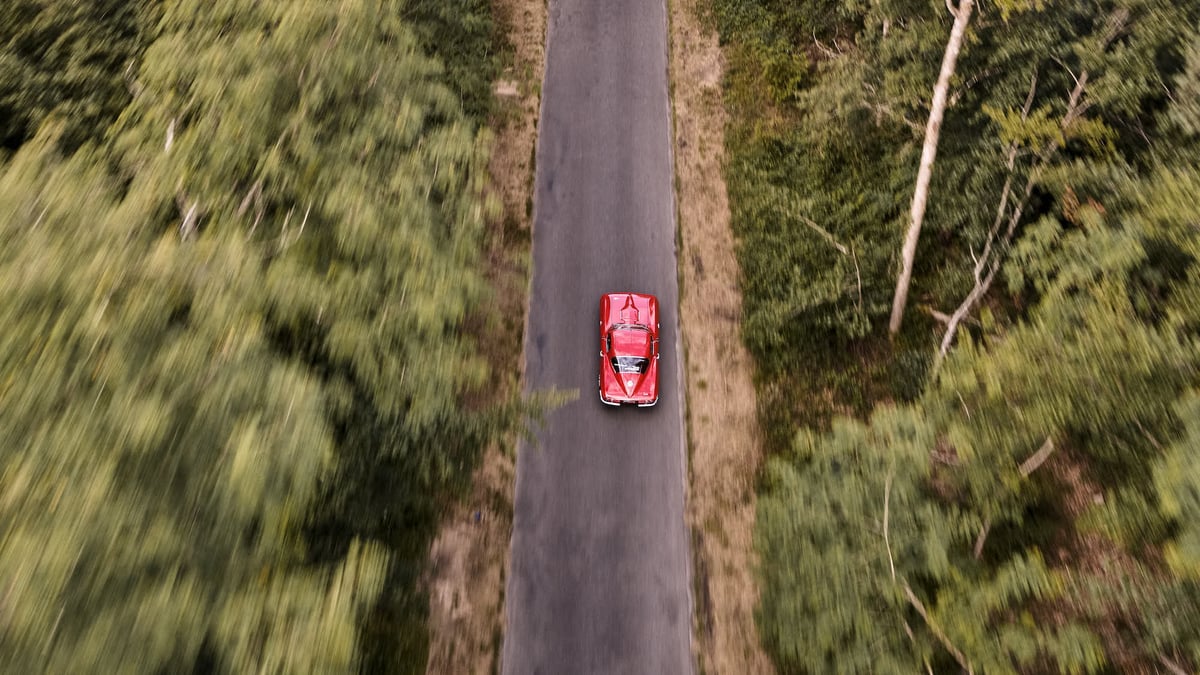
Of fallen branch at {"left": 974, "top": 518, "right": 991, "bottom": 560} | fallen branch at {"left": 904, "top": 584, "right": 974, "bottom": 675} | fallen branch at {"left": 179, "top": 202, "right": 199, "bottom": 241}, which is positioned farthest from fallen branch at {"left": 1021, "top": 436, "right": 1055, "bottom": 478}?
fallen branch at {"left": 179, "top": 202, "right": 199, "bottom": 241}

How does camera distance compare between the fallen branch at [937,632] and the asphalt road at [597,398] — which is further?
the asphalt road at [597,398]

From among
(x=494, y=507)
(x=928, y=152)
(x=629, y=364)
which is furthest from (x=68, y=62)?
(x=928, y=152)

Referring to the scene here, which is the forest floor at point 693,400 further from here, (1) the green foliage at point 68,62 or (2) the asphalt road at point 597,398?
(1) the green foliage at point 68,62

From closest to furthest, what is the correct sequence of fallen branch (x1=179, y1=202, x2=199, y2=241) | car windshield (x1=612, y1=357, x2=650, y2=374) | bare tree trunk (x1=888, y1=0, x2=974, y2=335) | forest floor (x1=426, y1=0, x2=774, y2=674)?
fallen branch (x1=179, y1=202, x2=199, y2=241) < bare tree trunk (x1=888, y1=0, x2=974, y2=335) < forest floor (x1=426, y1=0, x2=774, y2=674) < car windshield (x1=612, y1=357, x2=650, y2=374)

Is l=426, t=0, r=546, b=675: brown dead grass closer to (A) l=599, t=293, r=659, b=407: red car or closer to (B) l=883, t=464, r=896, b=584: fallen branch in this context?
(A) l=599, t=293, r=659, b=407: red car

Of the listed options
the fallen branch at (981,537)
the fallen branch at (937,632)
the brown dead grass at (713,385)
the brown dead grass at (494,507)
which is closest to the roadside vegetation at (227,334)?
the brown dead grass at (494,507)

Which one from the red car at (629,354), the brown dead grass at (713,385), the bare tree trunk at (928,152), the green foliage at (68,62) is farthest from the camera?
the red car at (629,354)

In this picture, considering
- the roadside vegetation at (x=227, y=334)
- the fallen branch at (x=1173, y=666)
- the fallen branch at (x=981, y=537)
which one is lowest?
the fallen branch at (x=981, y=537)

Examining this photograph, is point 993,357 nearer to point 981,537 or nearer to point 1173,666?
point 981,537
